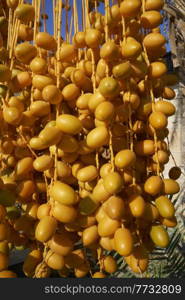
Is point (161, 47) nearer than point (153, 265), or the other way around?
point (161, 47)

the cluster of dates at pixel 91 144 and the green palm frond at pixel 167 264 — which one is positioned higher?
the cluster of dates at pixel 91 144

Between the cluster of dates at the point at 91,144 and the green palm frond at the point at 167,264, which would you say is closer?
the cluster of dates at the point at 91,144

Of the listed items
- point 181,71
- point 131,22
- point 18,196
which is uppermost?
point 131,22

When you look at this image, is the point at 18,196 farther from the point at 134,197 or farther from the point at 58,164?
the point at 134,197

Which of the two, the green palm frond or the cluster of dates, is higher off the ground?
the cluster of dates

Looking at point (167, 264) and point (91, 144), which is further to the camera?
point (167, 264)

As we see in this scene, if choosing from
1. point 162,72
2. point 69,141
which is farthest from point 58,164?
point 162,72

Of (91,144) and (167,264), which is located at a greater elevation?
(91,144)

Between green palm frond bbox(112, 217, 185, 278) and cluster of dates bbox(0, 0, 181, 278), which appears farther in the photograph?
green palm frond bbox(112, 217, 185, 278)
